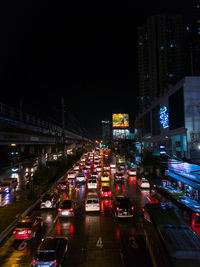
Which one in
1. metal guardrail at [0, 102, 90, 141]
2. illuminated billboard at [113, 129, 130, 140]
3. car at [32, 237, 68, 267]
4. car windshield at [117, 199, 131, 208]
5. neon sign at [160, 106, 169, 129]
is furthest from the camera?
illuminated billboard at [113, 129, 130, 140]

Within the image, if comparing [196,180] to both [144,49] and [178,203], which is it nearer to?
[178,203]

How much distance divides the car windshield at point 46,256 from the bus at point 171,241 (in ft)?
13.5

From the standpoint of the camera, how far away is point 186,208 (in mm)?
11250

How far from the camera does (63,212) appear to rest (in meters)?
15.8

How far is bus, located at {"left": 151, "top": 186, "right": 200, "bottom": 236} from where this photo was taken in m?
10.3

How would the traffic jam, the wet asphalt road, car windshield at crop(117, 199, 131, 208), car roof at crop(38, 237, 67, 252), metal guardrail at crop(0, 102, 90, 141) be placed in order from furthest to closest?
metal guardrail at crop(0, 102, 90, 141)
car windshield at crop(117, 199, 131, 208)
the wet asphalt road
the traffic jam
car roof at crop(38, 237, 67, 252)

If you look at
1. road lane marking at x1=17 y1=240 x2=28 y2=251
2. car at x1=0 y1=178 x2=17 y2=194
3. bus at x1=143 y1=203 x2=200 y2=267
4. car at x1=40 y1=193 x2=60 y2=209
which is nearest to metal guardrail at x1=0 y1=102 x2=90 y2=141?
car at x1=0 y1=178 x2=17 y2=194

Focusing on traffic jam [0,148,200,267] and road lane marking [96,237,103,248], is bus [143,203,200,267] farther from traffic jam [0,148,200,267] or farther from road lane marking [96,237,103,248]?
road lane marking [96,237,103,248]

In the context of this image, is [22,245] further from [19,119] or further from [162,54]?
[162,54]

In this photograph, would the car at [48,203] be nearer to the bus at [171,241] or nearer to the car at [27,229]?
the car at [27,229]

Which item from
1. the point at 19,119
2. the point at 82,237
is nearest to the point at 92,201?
the point at 82,237

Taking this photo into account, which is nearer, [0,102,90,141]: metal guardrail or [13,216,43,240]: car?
[13,216,43,240]: car

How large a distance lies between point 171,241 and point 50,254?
5.01 metres

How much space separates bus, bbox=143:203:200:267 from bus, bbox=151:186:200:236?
1181 millimetres
